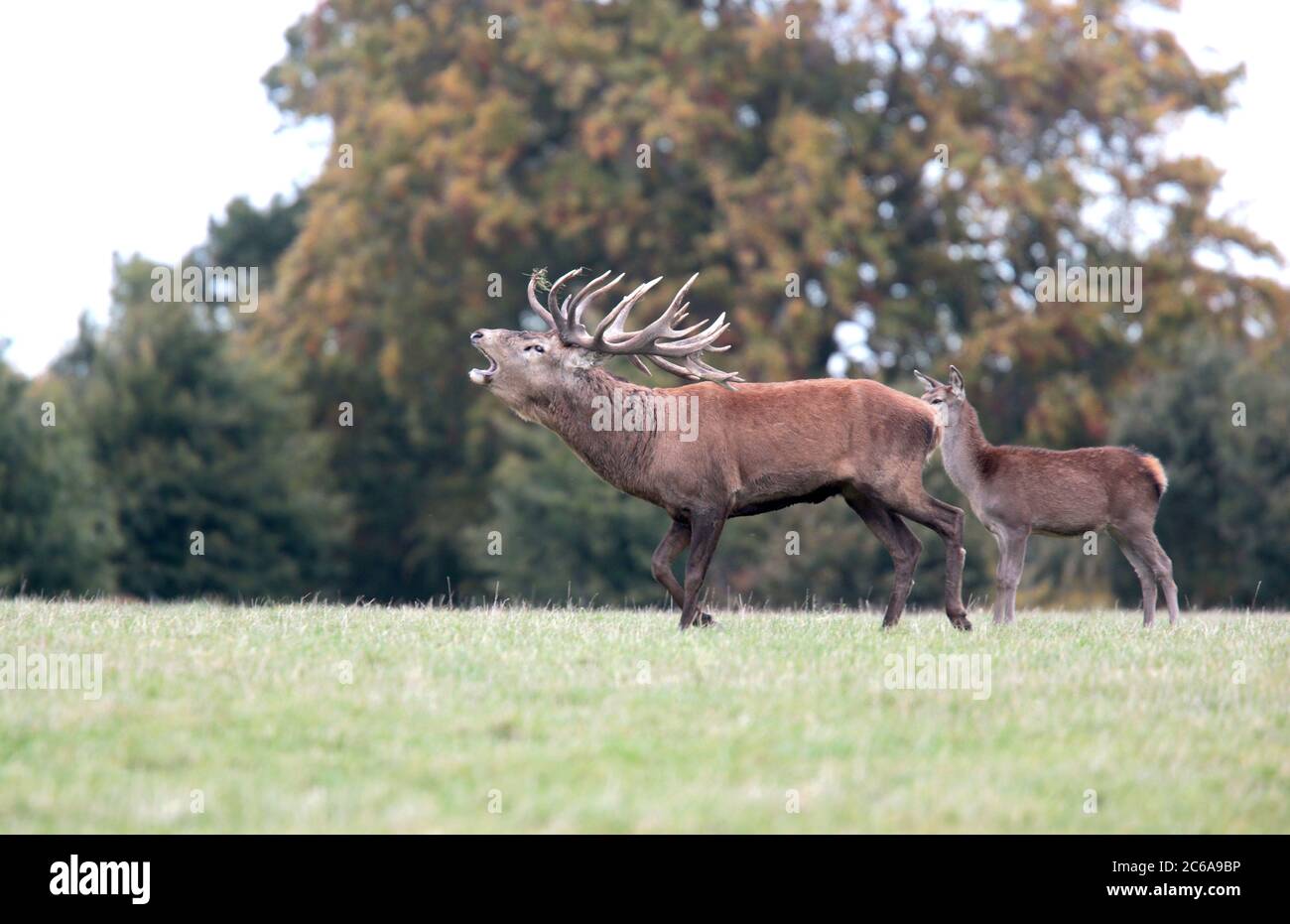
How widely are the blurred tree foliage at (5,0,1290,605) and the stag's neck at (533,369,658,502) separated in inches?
686

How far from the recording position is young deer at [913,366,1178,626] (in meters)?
13.8

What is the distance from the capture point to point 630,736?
8055mm

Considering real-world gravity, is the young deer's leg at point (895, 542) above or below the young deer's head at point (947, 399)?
below

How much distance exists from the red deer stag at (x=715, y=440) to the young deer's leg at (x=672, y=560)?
0.01m

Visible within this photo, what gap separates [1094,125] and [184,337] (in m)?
18.1

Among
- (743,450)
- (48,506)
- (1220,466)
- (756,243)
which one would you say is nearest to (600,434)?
(743,450)

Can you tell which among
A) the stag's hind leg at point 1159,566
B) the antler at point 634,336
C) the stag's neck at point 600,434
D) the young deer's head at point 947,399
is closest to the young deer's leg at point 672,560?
the stag's neck at point 600,434

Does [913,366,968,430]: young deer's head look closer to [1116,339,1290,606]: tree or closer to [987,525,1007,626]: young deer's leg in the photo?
[987,525,1007,626]: young deer's leg

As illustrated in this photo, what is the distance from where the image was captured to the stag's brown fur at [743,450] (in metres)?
12.4

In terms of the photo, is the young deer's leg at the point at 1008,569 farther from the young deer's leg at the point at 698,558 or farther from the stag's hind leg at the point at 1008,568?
the young deer's leg at the point at 698,558

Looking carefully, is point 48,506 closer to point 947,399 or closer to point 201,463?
point 201,463

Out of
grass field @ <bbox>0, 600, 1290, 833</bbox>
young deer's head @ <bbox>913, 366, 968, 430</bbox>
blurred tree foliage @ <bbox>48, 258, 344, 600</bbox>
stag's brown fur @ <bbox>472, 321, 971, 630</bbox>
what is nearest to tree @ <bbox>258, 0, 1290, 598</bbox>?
blurred tree foliage @ <bbox>48, 258, 344, 600</bbox>

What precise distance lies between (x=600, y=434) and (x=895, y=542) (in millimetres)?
2238

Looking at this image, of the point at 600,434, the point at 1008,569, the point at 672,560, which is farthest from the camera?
the point at 1008,569
